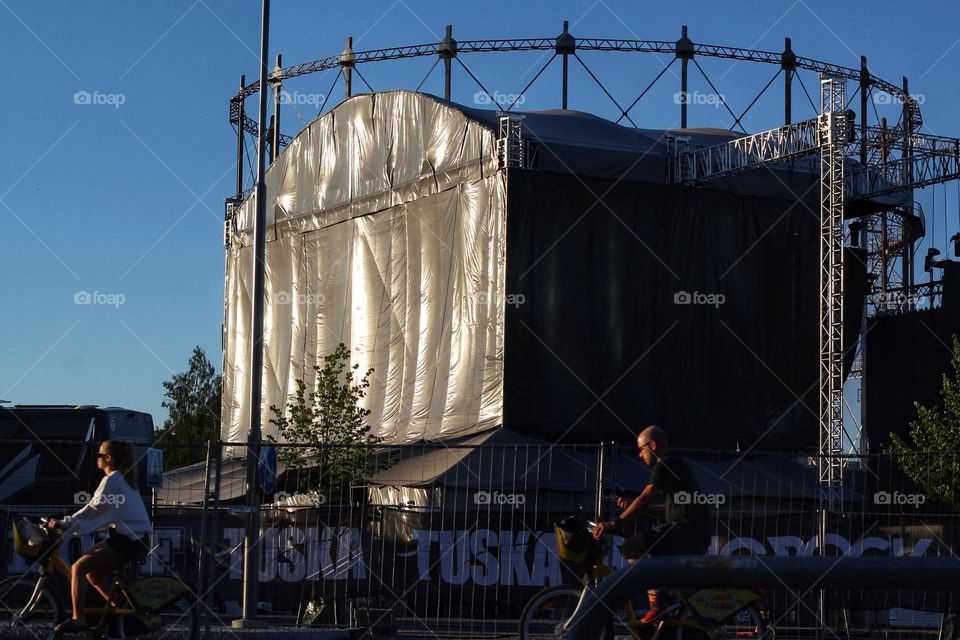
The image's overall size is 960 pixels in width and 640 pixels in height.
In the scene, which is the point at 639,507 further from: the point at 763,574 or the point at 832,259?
the point at 832,259

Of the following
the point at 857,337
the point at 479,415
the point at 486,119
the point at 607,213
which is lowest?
the point at 479,415

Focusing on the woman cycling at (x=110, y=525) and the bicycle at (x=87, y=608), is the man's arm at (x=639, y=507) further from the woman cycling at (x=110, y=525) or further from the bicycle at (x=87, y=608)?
the bicycle at (x=87, y=608)

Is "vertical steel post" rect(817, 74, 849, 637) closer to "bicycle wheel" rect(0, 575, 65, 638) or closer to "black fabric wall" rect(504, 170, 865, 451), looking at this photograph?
"black fabric wall" rect(504, 170, 865, 451)

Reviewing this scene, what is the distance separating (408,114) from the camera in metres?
32.3

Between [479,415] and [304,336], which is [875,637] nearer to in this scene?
[479,415]

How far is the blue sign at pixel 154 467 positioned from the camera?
18984 millimetres

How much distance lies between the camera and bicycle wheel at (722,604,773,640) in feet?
29.0

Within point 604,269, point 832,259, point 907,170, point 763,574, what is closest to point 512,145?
point 604,269

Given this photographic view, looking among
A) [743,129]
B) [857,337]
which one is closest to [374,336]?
[857,337]

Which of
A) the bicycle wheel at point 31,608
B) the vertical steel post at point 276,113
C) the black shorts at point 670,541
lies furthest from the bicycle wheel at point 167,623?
the vertical steel post at point 276,113

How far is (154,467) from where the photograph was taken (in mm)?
20156

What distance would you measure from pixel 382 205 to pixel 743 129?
46.8 ft

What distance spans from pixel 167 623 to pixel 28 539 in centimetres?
127

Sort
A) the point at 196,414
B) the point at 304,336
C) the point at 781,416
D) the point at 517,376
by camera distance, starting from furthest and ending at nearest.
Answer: the point at 196,414, the point at 304,336, the point at 781,416, the point at 517,376
